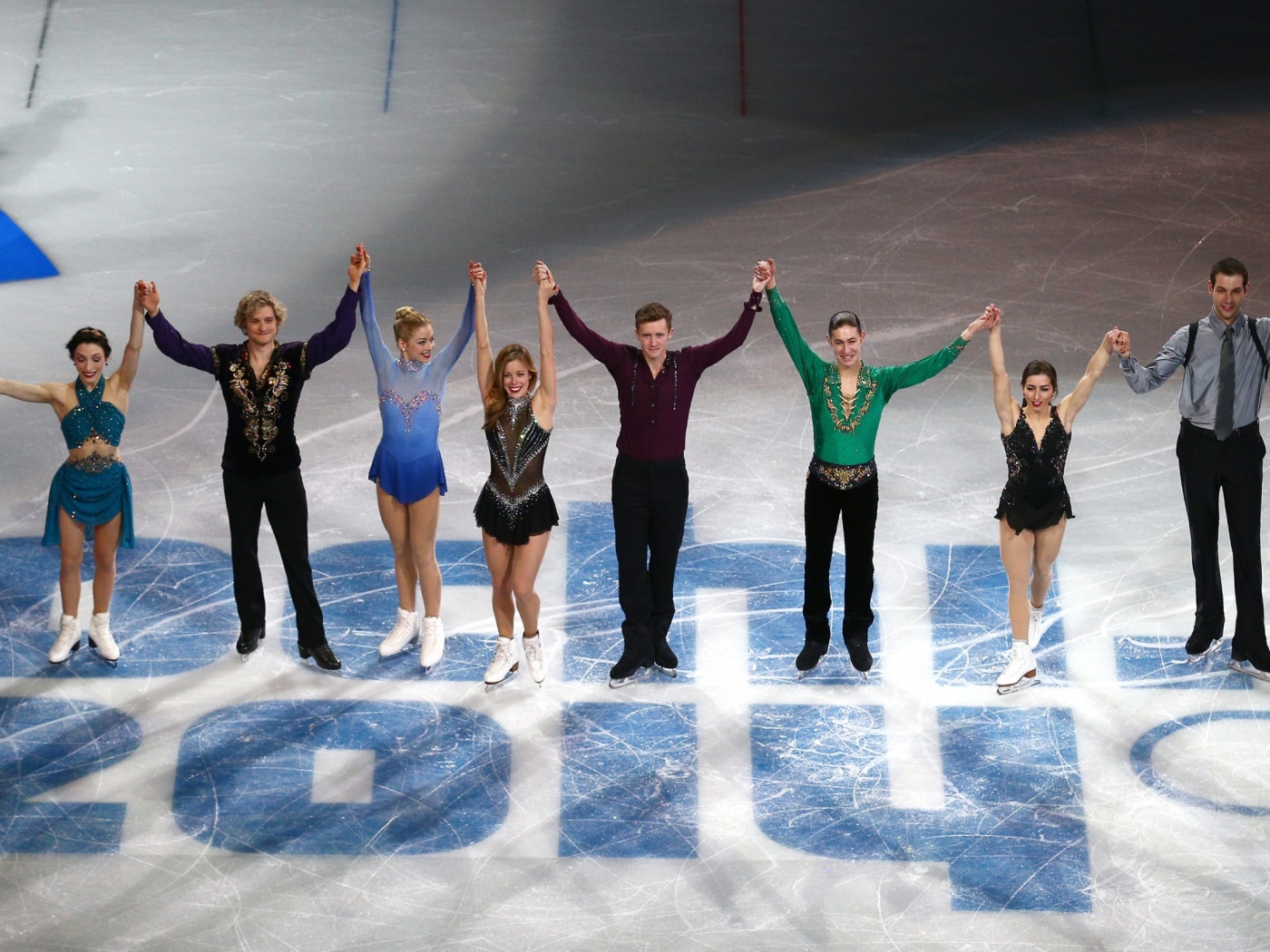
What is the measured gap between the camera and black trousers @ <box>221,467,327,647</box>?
22.0 feet

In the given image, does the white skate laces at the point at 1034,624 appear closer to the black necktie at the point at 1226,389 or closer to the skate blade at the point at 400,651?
Result: the black necktie at the point at 1226,389

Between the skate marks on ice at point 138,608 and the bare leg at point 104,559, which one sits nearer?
the bare leg at point 104,559

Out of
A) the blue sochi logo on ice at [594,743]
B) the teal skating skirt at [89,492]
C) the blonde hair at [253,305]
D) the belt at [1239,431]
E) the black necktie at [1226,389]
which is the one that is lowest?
the blue sochi logo on ice at [594,743]

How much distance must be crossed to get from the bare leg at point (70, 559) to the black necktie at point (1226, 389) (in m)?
4.41

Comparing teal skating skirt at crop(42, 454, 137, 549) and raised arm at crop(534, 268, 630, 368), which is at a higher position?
raised arm at crop(534, 268, 630, 368)

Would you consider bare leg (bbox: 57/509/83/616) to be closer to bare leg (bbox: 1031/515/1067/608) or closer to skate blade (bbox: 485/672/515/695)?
skate blade (bbox: 485/672/515/695)

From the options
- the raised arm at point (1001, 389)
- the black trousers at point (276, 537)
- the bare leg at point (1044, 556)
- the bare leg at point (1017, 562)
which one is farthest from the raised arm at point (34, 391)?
the bare leg at point (1044, 556)

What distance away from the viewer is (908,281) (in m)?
9.40

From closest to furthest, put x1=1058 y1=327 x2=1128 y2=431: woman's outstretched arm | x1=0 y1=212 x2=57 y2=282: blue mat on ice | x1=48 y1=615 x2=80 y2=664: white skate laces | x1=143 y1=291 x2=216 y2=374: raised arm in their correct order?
x1=1058 y1=327 x2=1128 y2=431: woman's outstretched arm → x1=143 y1=291 x2=216 y2=374: raised arm → x1=48 y1=615 x2=80 y2=664: white skate laces → x1=0 y1=212 x2=57 y2=282: blue mat on ice

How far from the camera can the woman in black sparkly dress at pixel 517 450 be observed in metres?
6.52

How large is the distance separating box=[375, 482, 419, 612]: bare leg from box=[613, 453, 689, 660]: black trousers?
85cm

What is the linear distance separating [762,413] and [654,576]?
6.48 ft

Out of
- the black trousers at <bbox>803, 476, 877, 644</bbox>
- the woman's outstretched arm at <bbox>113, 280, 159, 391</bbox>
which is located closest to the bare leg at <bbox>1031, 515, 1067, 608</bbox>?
the black trousers at <bbox>803, 476, 877, 644</bbox>

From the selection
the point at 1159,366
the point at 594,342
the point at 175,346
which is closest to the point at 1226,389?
the point at 1159,366
